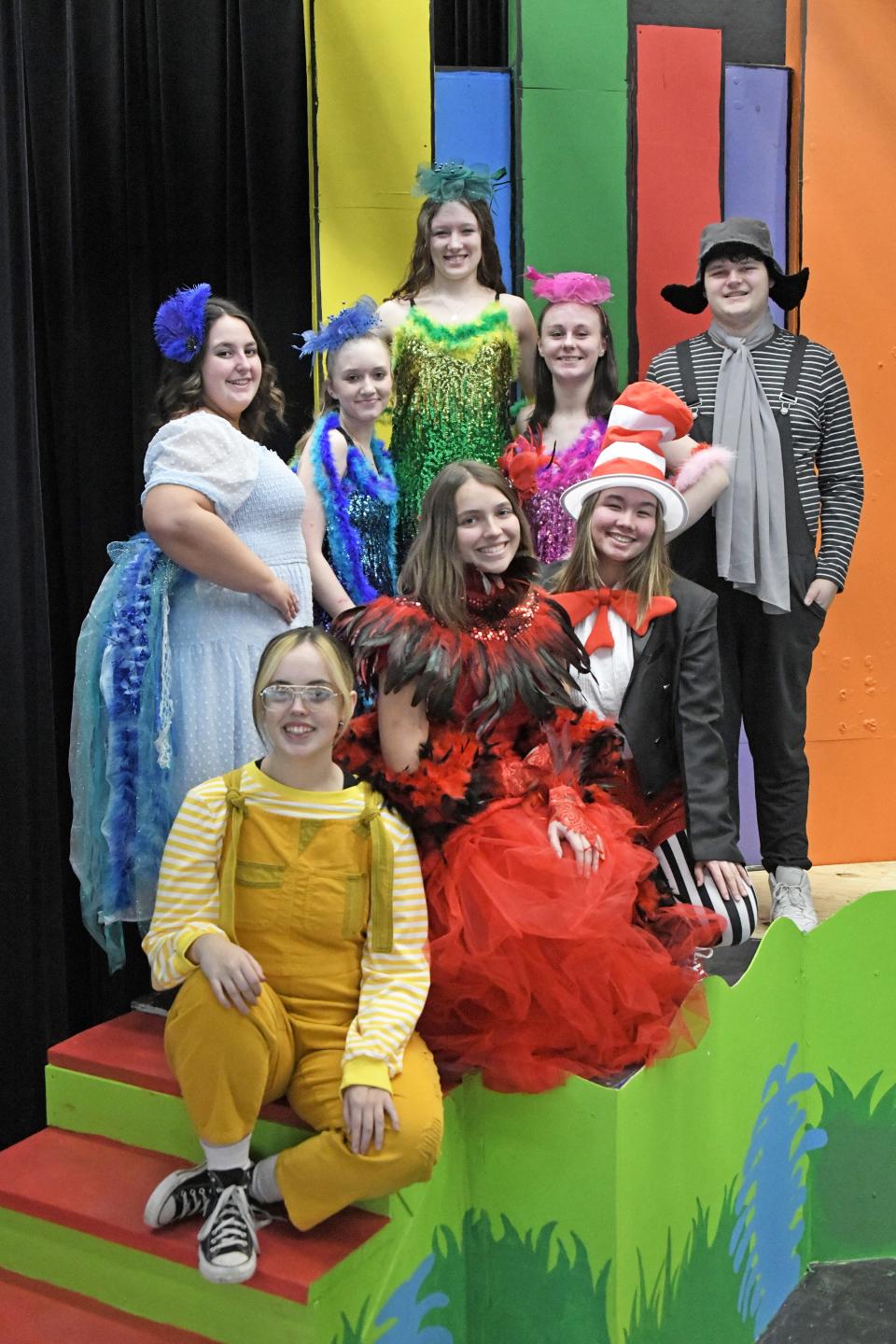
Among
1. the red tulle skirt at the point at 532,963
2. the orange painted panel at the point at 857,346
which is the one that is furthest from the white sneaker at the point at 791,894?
the red tulle skirt at the point at 532,963

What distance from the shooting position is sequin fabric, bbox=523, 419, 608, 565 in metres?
2.80

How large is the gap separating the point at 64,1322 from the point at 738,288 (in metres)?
2.49

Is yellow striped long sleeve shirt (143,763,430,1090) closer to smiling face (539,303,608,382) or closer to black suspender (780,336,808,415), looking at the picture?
smiling face (539,303,608,382)

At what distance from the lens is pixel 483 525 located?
2.07m

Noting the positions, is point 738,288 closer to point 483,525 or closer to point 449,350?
point 449,350

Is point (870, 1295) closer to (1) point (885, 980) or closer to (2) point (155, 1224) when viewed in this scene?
(1) point (885, 980)

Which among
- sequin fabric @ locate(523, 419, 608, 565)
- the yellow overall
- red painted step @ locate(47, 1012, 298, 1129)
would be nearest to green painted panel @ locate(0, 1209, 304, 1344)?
the yellow overall

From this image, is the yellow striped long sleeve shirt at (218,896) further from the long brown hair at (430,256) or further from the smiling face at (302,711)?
the long brown hair at (430,256)

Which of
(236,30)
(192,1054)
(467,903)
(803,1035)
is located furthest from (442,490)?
(236,30)

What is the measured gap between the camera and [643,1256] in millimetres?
2018

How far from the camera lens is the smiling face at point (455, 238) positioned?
2.92 metres

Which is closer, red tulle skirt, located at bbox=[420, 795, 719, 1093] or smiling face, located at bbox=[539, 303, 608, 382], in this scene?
red tulle skirt, located at bbox=[420, 795, 719, 1093]

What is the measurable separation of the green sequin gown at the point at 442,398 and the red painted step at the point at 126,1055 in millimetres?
1207

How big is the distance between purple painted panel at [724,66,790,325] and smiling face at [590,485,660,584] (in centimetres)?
166
